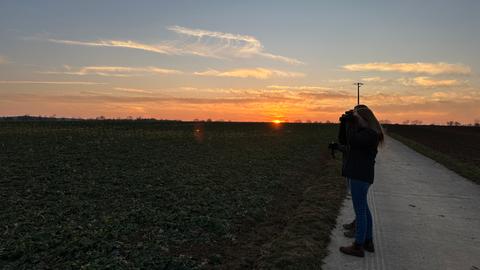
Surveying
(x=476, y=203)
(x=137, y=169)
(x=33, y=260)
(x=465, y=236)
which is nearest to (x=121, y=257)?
(x=33, y=260)

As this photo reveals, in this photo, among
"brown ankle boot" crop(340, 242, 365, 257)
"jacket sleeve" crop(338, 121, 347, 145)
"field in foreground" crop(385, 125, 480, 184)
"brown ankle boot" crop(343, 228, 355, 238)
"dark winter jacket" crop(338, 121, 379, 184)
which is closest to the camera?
"dark winter jacket" crop(338, 121, 379, 184)

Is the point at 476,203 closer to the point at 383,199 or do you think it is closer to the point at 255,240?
the point at 383,199

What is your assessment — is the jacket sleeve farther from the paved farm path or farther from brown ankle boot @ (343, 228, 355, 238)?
brown ankle boot @ (343, 228, 355, 238)

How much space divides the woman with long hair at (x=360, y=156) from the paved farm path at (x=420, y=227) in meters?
0.37

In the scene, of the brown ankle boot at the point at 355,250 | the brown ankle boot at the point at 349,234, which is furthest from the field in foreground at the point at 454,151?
the brown ankle boot at the point at 355,250

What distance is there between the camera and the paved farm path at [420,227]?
19.6 feet

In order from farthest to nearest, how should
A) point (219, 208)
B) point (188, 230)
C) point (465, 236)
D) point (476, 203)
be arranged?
point (476, 203)
point (219, 208)
point (188, 230)
point (465, 236)

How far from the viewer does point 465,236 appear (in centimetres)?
728

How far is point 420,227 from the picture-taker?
780 centimetres

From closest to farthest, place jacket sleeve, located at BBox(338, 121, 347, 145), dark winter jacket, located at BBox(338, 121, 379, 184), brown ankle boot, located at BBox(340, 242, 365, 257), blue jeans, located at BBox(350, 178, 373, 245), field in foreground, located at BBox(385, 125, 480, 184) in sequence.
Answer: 1. dark winter jacket, located at BBox(338, 121, 379, 184)
2. blue jeans, located at BBox(350, 178, 373, 245)
3. brown ankle boot, located at BBox(340, 242, 365, 257)
4. jacket sleeve, located at BBox(338, 121, 347, 145)
5. field in foreground, located at BBox(385, 125, 480, 184)

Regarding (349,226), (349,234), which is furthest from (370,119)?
(349,226)

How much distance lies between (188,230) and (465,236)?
515 cm

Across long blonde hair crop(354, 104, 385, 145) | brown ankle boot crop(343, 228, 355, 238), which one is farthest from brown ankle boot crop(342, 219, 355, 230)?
long blonde hair crop(354, 104, 385, 145)

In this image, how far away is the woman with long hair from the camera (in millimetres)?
5680
